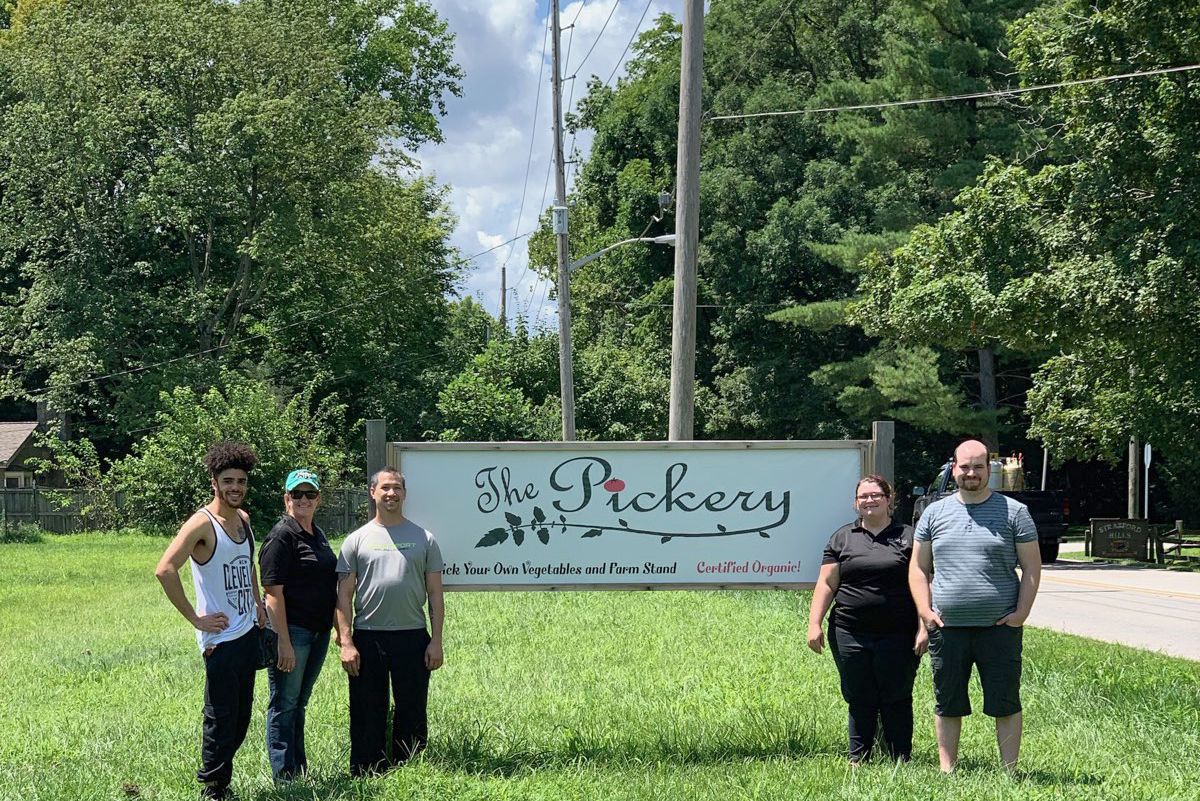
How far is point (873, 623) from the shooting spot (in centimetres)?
685

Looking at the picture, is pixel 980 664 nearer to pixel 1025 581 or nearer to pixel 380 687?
pixel 1025 581

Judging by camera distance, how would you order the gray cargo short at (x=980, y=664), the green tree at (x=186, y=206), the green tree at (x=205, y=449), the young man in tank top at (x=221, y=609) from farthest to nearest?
1. the green tree at (x=186, y=206)
2. the green tree at (x=205, y=449)
3. the gray cargo short at (x=980, y=664)
4. the young man in tank top at (x=221, y=609)

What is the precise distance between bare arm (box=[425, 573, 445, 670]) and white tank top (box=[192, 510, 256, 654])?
0.98 m

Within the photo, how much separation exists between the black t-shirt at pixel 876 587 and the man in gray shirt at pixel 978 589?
12 cm

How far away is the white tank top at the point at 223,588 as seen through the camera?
639cm

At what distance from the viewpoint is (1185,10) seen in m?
19.1

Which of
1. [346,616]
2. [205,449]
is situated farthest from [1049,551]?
[205,449]

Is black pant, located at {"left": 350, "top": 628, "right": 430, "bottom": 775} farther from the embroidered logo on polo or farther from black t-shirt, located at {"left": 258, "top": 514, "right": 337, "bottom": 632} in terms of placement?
the embroidered logo on polo

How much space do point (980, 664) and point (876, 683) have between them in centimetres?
55

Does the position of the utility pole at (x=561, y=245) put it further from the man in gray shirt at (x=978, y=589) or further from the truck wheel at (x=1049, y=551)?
the man in gray shirt at (x=978, y=589)

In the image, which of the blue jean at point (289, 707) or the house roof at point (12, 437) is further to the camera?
the house roof at point (12, 437)

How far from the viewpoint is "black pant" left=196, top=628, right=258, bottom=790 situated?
6.38 metres

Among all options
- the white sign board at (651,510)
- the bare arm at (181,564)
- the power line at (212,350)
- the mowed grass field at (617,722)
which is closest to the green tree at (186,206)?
the power line at (212,350)

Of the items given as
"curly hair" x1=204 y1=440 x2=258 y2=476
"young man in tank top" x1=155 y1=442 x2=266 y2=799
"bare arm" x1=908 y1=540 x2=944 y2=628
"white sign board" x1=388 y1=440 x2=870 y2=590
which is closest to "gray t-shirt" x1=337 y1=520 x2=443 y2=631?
"young man in tank top" x1=155 y1=442 x2=266 y2=799
